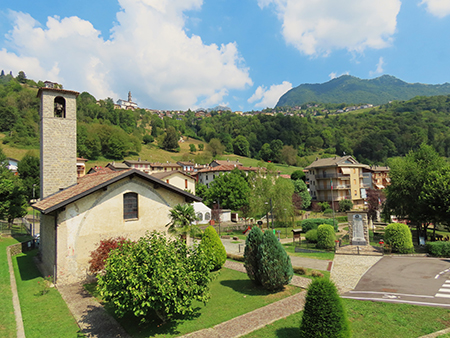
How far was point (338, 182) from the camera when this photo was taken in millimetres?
59844

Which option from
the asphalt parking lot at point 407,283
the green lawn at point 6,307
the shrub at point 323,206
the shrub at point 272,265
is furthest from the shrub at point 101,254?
the shrub at point 323,206

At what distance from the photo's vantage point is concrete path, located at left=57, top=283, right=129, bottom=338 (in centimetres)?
969

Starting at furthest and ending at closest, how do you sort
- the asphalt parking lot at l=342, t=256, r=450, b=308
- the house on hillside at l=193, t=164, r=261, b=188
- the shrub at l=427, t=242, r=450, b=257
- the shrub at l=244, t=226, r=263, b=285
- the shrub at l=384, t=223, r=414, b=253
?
the house on hillside at l=193, t=164, r=261, b=188, the shrub at l=384, t=223, r=414, b=253, the shrub at l=427, t=242, r=450, b=257, the shrub at l=244, t=226, r=263, b=285, the asphalt parking lot at l=342, t=256, r=450, b=308

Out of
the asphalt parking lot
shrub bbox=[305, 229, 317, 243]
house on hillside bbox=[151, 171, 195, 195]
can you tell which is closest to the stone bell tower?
the asphalt parking lot

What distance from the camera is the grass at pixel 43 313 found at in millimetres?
9789

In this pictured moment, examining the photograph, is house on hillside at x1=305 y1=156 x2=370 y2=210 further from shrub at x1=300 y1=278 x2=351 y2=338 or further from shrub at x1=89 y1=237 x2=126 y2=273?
shrub at x1=300 y1=278 x2=351 y2=338

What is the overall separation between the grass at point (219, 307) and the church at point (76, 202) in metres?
2.51

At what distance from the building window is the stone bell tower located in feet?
20.2

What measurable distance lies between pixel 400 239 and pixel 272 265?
16457 millimetres

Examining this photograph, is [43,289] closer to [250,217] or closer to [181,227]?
[181,227]

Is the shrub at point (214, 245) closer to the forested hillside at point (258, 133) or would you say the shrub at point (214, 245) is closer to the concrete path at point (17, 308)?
the concrete path at point (17, 308)

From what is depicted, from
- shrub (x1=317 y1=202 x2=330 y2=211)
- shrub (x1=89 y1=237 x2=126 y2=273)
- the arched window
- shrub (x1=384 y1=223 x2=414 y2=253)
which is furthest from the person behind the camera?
shrub (x1=317 y1=202 x2=330 y2=211)

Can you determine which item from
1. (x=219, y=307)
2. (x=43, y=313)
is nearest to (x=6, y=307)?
(x=43, y=313)

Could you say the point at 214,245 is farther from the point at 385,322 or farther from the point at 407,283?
the point at 407,283
